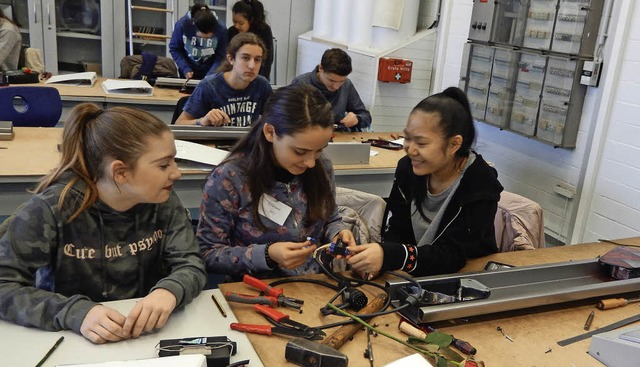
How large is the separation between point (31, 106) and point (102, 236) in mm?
1963

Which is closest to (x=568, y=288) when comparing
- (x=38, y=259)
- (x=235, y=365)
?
(x=235, y=365)

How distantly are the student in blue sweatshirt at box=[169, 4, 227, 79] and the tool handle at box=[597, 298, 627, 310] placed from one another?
3.41 m

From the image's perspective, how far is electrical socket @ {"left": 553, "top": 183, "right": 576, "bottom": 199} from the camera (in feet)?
11.2

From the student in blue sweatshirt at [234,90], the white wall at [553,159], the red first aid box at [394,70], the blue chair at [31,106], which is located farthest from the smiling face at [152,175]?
the red first aid box at [394,70]

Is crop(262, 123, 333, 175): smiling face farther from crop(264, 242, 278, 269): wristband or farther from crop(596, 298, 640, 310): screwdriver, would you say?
crop(596, 298, 640, 310): screwdriver

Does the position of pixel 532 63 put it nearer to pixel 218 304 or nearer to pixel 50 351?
pixel 218 304

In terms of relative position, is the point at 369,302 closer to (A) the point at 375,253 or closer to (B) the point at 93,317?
(A) the point at 375,253

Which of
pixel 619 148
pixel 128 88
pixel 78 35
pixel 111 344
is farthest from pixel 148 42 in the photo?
pixel 111 344

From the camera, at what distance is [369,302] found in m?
1.28

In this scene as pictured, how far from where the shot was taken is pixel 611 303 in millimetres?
1385

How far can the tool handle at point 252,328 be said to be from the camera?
1.11 metres

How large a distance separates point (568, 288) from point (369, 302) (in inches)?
21.1

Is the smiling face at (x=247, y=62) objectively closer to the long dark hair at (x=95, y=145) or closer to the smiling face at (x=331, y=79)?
the smiling face at (x=331, y=79)

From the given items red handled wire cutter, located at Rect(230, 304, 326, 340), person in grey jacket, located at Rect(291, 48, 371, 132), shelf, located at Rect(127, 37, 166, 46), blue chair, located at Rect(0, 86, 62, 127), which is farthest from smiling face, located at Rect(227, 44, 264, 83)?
shelf, located at Rect(127, 37, 166, 46)
